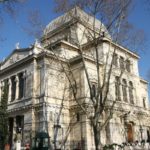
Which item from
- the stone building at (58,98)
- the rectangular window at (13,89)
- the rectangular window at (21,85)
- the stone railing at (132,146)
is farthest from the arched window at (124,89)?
the rectangular window at (13,89)

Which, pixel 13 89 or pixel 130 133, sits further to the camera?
pixel 130 133

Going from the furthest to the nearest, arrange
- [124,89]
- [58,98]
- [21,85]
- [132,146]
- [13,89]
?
1. [124,89]
2. [13,89]
3. [21,85]
4. [58,98]
5. [132,146]

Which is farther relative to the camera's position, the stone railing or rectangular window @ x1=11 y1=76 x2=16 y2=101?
rectangular window @ x1=11 y1=76 x2=16 y2=101

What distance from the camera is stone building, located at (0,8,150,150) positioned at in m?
29.3

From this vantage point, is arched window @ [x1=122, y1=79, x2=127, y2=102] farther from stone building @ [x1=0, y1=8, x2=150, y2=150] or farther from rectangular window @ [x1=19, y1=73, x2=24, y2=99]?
rectangular window @ [x1=19, y1=73, x2=24, y2=99]

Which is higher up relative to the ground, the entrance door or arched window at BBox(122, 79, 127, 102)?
arched window at BBox(122, 79, 127, 102)

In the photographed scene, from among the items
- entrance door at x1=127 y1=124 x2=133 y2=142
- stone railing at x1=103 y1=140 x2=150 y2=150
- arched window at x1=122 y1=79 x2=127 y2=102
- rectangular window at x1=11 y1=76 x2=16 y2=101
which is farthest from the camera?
arched window at x1=122 y1=79 x2=127 y2=102

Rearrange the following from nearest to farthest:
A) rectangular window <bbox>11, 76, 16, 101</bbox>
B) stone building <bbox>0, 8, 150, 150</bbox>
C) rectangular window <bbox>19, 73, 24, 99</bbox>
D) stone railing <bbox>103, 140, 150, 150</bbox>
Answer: stone railing <bbox>103, 140, 150, 150</bbox>, stone building <bbox>0, 8, 150, 150</bbox>, rectangular window <bbox>19, 73, 24, 99</bbox>, rectangular window <bbox>11, 76, 16, 101</bbox>

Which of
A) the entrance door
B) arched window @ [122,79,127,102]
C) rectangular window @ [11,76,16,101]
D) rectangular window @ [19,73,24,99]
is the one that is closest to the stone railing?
the entrance door

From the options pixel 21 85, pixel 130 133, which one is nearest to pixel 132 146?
pixel 130 133

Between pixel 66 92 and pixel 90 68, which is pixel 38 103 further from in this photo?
pixel 90 68

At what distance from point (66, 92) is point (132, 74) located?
37.4ft

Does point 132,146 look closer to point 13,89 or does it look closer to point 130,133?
point 130,133

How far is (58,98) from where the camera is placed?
1224 inches
